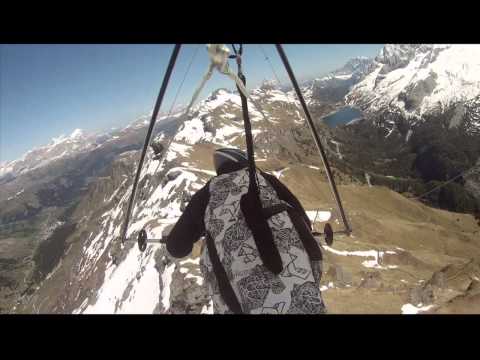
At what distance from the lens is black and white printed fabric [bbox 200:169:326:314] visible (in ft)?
9.73

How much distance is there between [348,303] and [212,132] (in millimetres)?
177826

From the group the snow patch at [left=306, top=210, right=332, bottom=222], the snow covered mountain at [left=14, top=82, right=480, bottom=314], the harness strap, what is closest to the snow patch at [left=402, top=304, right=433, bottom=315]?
the snow covered mountain at [left=14, top=82, right=480, bottom=314]

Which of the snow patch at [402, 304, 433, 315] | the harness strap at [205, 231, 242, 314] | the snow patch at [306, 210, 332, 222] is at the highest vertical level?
the harness strap at [205, 231, 242, 314]

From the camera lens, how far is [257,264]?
3.11 m

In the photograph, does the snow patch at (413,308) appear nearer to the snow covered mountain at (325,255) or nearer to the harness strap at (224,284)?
the snow covered mountain at (325,255)

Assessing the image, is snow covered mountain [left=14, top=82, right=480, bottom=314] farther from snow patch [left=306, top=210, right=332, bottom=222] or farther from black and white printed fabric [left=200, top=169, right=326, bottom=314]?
black and white printed fabric [left=200, top=169, right=326, bottom=314]

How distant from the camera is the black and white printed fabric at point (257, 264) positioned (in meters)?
2.97
